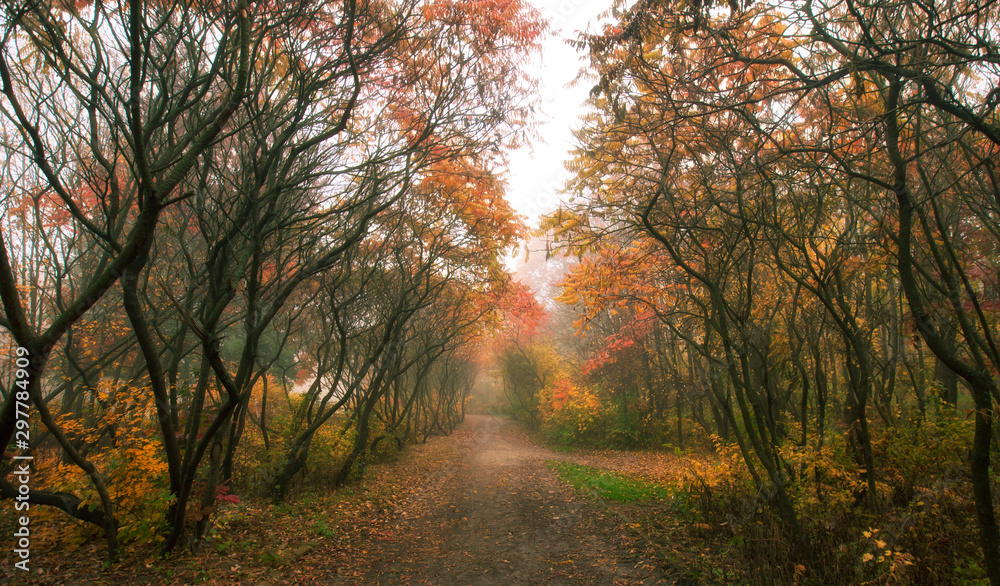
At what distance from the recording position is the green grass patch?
8.08 m

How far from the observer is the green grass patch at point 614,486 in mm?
8078

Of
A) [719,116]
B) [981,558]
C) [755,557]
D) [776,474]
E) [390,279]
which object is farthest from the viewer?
[390,279]

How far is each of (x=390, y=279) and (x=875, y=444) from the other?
9.55m

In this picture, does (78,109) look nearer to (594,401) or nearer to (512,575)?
(512,575)

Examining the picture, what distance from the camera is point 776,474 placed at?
505cm

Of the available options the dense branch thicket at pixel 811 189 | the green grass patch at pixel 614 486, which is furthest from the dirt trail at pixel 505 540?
the dense branch thicket at pixel 811 189

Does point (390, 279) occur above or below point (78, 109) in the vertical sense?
below

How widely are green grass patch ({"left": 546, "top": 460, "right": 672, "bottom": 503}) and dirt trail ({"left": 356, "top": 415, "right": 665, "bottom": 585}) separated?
0.40 metres

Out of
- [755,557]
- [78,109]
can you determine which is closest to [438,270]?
[78,109]

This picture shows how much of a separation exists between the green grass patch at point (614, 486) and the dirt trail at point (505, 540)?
399mm

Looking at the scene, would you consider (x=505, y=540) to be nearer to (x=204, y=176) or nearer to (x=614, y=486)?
(x=614, y=486)

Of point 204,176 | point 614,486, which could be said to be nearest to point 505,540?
point 614,486

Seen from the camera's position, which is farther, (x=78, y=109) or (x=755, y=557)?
(x=78, y=109)

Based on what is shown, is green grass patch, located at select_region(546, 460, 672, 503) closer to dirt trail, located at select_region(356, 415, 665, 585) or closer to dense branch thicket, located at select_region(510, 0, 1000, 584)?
dirt trail, located at select_region(356, 415, 665, 585)
